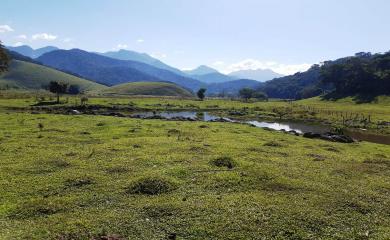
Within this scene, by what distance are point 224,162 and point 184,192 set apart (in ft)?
28.8

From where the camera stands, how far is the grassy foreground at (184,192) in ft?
73.0

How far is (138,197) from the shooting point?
26922mm

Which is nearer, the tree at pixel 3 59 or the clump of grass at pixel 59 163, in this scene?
the clump of grass at pixel 59 163

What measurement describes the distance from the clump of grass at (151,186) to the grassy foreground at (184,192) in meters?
0.07

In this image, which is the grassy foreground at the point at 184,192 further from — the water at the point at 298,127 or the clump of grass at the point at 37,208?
the water at the point at 298,127

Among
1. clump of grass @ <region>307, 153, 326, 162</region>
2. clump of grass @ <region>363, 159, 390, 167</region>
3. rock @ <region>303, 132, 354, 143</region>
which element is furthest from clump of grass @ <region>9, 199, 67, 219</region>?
rock @ <region>303, 132, 354, 143</region>

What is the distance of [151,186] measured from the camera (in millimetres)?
28516

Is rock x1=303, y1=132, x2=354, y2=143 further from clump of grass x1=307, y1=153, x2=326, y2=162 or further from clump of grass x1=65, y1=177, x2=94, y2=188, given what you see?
clump of grass x1=65, y1=177, x2=94, y2=188

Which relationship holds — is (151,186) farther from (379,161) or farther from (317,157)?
(379,161)

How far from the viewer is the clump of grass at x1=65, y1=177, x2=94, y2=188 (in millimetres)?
29062

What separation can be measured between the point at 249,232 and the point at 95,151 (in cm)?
2322

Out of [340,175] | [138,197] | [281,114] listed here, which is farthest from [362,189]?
[281,114]

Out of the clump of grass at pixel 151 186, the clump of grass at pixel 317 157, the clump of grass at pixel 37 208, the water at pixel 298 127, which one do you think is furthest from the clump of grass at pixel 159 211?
the water at pixel 298 127

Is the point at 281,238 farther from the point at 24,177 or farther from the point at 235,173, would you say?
the point at 24,177
